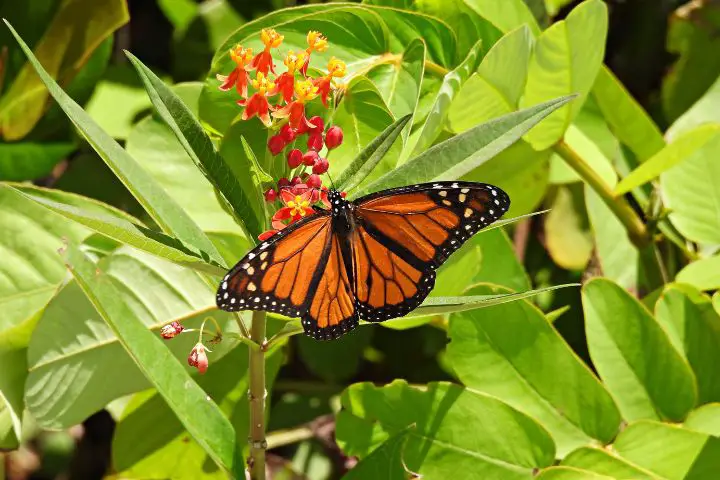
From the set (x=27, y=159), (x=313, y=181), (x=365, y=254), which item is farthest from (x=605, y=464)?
(x=27, y=159)

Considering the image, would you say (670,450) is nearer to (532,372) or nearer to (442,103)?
(532,372)

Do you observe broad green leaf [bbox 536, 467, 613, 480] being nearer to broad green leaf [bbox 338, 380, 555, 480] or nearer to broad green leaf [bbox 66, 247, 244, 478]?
broad green leaf [bbox 338, 380, 555, 480]

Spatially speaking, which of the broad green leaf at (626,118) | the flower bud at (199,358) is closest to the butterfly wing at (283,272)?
the flower bud at (199,358)

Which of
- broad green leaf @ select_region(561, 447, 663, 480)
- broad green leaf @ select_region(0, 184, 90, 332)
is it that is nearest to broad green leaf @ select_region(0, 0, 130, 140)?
broad green leaf @ select_region(0, 184, 90, 332)

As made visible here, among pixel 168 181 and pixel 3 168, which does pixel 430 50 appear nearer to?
pixel 168 181

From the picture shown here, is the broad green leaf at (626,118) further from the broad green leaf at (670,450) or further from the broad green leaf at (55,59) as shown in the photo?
the broad green leaf at (55,59)

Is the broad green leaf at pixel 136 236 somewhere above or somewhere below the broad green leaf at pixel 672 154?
above

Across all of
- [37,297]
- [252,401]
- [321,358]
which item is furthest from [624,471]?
[37,297]
